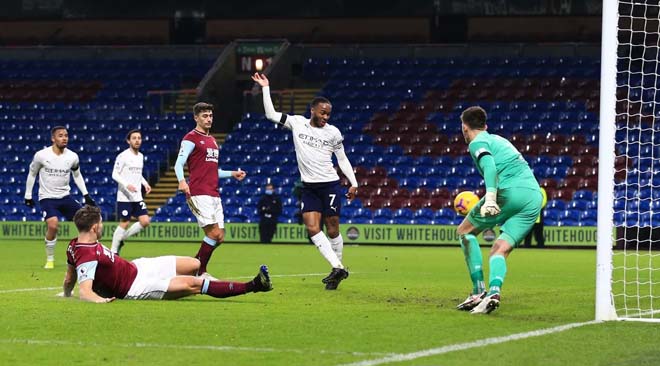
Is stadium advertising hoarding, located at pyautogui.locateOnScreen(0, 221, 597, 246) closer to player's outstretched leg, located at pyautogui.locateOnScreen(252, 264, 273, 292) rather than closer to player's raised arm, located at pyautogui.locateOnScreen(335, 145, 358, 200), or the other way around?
player's raised arm, located at pyautogui.locateOnScreen(335, 145, 358, 200)

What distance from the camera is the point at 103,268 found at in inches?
456

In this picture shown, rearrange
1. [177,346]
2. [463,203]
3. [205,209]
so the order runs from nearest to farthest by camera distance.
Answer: [177,346] < [205,209] < [463,203]

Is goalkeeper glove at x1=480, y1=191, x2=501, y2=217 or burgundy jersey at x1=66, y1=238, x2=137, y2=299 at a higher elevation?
goalkeeper glove at x1=480, y1=191, x2=501, y2=217

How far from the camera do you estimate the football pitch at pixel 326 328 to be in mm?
8477

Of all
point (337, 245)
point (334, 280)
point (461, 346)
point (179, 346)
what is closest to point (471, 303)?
point (461, 346)

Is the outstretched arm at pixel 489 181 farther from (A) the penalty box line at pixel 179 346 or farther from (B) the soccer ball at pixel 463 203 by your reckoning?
(B) the soccer ball at pixel 463 203

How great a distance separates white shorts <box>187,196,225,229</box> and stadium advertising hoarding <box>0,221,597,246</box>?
16289 millimetres

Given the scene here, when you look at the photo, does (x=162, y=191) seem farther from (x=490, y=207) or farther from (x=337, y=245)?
(x=490, y=207)

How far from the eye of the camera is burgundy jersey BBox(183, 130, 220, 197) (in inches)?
603

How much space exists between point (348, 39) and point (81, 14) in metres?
9.79

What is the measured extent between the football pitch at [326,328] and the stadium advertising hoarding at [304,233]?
46.8ft

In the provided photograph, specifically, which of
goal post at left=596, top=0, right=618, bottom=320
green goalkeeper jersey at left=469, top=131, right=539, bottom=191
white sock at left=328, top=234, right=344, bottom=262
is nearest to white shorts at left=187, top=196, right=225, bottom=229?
white sock at left=328, top=234, right=344, bottom=262

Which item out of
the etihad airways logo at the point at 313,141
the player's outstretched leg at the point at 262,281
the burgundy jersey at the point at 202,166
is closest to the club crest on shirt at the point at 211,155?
the burgundy jersey at the point at 202,166

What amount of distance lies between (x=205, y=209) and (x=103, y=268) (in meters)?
3.77
